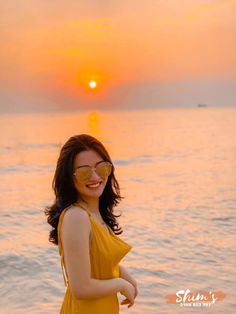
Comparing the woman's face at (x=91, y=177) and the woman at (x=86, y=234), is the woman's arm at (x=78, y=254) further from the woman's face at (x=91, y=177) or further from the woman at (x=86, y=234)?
the woman's face at (x=91, y=177)

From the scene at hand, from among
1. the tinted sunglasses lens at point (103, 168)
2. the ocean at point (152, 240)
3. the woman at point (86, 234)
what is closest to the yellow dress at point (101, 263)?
the woman at point (86, 234)

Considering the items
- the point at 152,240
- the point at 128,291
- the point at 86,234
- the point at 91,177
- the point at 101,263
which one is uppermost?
the point at 91,177

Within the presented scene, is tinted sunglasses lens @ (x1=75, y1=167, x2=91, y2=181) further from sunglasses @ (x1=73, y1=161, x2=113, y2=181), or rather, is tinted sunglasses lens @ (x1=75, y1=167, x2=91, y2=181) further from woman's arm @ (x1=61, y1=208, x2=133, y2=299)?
woman's arm @ (x1=61, y1=208, x2=133, y2=299)

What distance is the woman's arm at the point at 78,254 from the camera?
2.35 m

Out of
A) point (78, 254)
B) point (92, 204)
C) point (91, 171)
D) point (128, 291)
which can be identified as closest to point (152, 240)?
point (128, 291)

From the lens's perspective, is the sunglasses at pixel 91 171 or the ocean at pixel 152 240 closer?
the sunglasses at pixel 91 171

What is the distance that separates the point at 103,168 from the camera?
2598 millimetres

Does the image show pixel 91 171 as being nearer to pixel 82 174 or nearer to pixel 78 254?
pixel 82 174

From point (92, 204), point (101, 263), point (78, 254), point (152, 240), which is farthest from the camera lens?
point (152, 240)

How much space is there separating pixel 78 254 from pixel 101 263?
199mm

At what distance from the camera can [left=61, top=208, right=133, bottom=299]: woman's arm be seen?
7.70 feet

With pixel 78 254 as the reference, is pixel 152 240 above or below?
below

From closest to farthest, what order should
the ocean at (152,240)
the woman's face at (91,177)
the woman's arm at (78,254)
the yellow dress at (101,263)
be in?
the woman's arm at (78,254)
the yellow dress at (101,263)
the woman's face at (91,177)
the ocean at (152,240)

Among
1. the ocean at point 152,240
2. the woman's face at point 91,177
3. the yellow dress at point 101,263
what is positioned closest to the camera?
the yellow dress at point 101,263
